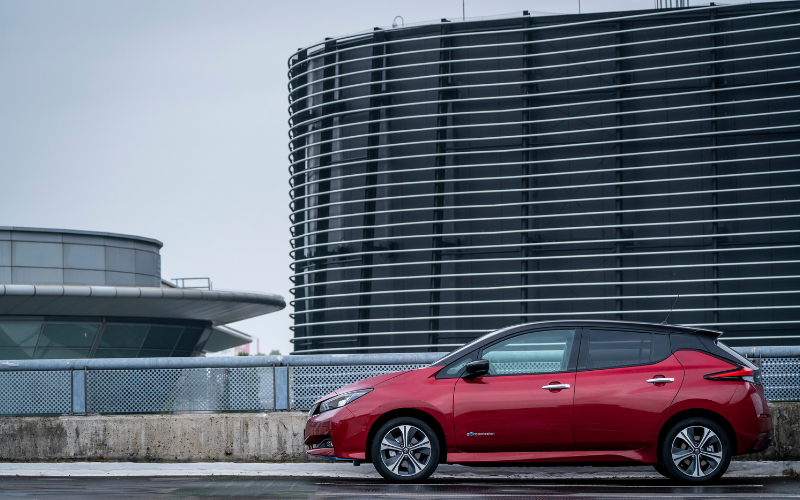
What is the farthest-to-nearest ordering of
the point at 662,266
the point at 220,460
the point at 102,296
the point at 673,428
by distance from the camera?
the point at 662,266
the point at 102,296
the point at 220,460
the point at 673,428

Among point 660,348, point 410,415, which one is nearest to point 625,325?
point 660,348

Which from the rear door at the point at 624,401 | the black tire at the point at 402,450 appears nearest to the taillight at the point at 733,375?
the rear door at the point at 624,401

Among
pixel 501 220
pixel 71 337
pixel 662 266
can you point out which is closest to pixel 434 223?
pixel 501 220

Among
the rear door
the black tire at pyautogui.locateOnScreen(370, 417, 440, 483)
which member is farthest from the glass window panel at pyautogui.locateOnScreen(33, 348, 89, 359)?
the rear door

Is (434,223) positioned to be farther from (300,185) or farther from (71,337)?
(71,337)

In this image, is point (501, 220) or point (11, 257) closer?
point (11, 257)

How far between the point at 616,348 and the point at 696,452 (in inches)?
43.8

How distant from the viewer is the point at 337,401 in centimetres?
888

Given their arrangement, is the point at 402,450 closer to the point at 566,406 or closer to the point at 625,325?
the point at 566,406

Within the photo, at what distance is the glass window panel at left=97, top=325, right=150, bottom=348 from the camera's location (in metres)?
38.9

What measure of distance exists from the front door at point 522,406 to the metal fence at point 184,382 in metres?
2.05

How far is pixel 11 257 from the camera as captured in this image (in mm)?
37156

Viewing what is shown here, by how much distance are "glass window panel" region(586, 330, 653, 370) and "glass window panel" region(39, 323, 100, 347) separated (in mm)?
32521

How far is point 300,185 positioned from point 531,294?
1205 cm
